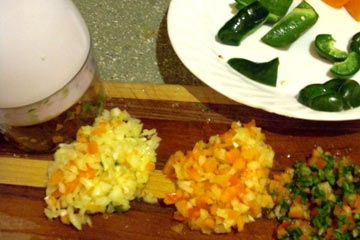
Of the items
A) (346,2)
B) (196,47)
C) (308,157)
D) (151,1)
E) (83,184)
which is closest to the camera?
(83,184)

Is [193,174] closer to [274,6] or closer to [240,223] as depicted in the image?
[240,223]

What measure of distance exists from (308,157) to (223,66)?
0.41m

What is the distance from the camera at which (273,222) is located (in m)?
1.44

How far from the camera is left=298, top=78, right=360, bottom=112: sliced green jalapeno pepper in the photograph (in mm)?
1465

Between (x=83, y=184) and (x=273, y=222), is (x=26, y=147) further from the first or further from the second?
(x=273, y=222)

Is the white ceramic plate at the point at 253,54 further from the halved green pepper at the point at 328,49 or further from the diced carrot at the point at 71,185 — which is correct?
the diced carrot at the point at 71,185

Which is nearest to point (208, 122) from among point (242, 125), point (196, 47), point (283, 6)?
point (242, 125)

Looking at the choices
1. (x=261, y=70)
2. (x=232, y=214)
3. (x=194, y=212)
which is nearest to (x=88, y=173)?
(x=194, y=212)

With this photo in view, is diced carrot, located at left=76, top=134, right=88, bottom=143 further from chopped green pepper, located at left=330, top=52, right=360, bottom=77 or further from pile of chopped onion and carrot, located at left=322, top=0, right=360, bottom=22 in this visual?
pile of chopped onion and carrot, located at left=322, top=0, right=360, bottom=22

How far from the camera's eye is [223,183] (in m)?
1.40

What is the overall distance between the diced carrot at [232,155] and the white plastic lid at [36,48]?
52 cm

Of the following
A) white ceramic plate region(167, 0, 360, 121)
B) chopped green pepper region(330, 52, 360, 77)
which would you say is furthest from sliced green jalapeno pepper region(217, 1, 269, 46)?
chopped green pepper region(330, 52, 360, 77)

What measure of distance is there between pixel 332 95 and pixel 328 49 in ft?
0.81

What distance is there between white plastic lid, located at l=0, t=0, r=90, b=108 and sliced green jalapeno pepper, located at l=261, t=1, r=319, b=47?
68 centimetres
